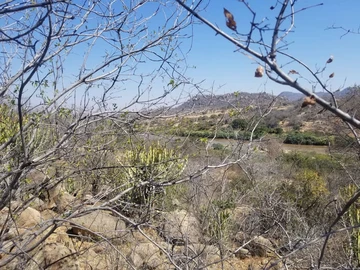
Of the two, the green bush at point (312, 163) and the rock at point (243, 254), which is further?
Answer: the green bush at point (312, 163)

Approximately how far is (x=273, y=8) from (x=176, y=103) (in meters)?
2.56

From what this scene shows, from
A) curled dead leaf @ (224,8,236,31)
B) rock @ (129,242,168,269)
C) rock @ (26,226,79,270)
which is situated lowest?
rock @ (129,242,168,269)

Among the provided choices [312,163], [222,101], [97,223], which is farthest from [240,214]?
[312,163]

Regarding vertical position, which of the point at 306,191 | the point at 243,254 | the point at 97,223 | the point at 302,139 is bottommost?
the point at 243,254

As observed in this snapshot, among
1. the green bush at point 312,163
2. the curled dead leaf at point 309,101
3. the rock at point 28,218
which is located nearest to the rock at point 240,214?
the rock at point 28,218

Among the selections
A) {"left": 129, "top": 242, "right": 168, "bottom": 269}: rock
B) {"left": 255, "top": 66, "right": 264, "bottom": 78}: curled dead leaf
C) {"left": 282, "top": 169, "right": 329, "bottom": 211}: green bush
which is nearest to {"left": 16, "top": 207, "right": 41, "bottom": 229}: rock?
{"left": 129, "top": 242, "right": 168, "bottom": 269}: rock

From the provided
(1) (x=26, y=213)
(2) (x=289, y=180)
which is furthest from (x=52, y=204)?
(2) (x=289, y=180)

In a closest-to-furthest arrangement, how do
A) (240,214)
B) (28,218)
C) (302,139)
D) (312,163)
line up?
(28,218) < (240,214) < (312,163) < (302,139)

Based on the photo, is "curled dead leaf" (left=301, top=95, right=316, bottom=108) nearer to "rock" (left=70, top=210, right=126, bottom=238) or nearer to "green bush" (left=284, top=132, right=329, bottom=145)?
"rock" (left=70, top=210, right=126, bottom=238)

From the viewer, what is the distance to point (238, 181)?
8445 mm

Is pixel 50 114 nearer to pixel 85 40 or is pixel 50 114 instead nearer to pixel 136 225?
pixel 85 40

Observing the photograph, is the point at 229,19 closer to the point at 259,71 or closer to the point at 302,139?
the point at 259,71

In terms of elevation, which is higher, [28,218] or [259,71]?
[259,71]

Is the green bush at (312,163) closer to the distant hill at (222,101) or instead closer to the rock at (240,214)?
the rock at (240,214)
